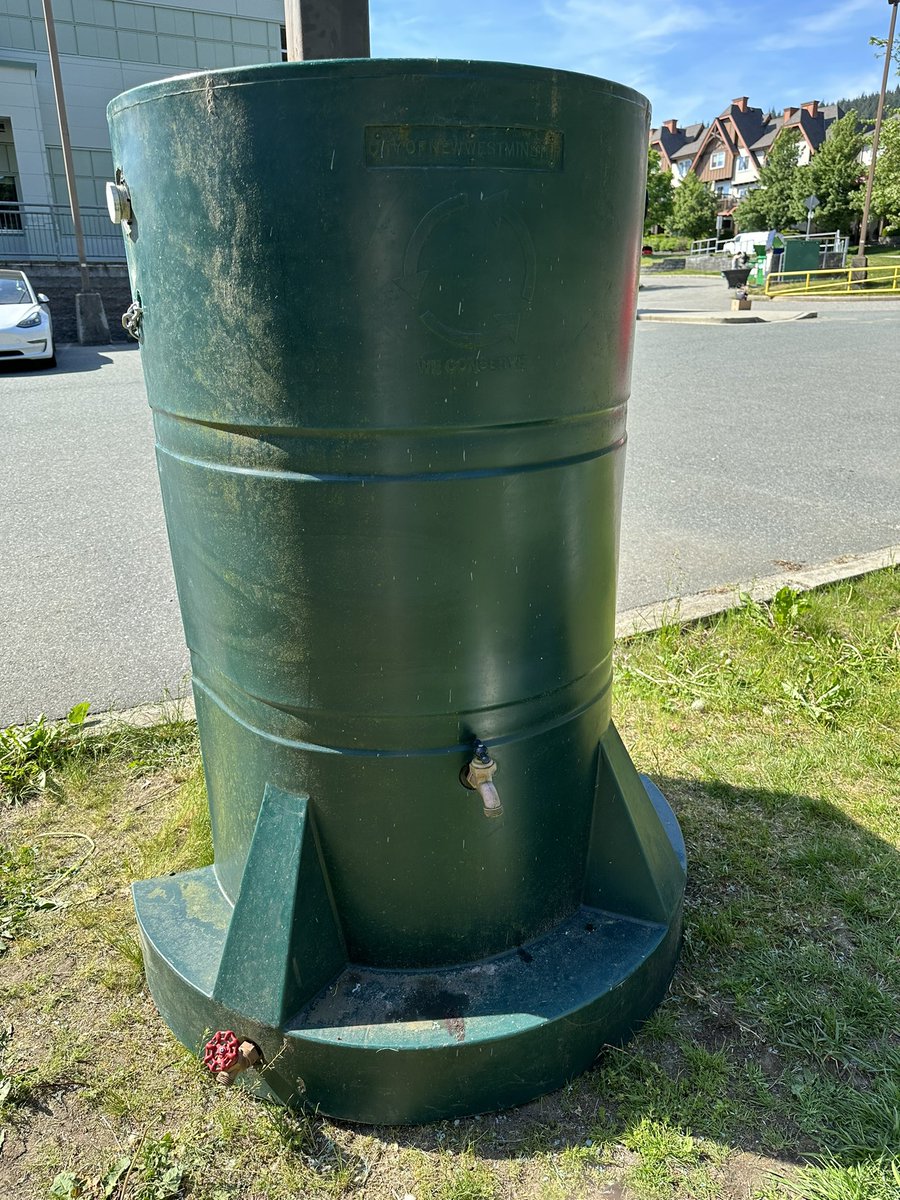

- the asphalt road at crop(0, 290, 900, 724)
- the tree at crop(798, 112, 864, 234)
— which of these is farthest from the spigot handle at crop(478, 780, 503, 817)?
the tree at crop(798, 112, 864, 234)

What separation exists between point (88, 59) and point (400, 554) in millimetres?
28627

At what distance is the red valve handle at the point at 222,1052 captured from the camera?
1830mm

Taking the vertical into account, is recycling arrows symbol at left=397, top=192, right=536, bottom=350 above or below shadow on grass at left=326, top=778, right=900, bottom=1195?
above

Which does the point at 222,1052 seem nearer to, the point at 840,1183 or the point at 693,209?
the point at 840,1183

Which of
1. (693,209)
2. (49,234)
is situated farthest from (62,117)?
(693,209)

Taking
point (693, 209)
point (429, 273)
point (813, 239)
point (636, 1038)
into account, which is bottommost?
point (636, 1038)

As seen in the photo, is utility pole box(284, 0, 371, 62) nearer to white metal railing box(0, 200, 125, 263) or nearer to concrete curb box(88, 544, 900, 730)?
concrete curb box(88, 544, 900, 730)

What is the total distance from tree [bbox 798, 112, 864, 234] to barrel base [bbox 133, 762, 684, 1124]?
54.4 meters

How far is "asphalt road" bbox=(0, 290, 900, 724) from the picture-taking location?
4.09 meters

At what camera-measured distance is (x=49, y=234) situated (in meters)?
23.0

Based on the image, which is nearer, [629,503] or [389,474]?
[389,474]

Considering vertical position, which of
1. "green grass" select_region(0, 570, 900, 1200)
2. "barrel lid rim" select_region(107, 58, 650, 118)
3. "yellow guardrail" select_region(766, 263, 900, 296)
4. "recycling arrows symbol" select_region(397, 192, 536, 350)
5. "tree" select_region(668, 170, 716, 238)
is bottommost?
"green grass" select_region(0, 570, 900, 1200)

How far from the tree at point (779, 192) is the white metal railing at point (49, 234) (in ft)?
139

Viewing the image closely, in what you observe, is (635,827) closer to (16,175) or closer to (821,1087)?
(821,1087)
